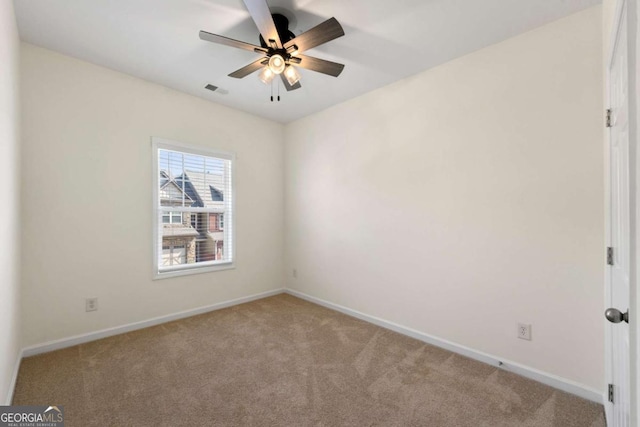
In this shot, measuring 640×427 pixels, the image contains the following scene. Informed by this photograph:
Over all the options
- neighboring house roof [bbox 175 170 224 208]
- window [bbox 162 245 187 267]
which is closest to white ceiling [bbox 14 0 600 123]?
neighboring house roof [bbox 175 170 224 208]

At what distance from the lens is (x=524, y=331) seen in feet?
7.17

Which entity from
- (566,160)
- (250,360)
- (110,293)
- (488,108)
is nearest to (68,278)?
(110,293)

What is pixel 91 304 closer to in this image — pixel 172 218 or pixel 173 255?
pixel 173 255

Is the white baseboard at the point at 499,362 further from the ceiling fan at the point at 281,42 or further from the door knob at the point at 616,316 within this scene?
the ceiling fan at the point at 281,42

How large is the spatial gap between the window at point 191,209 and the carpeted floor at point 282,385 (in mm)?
909

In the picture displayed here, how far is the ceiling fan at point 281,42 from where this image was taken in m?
1.74

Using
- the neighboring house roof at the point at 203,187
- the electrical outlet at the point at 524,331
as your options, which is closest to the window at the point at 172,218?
the neighboring house roof at the point at 203,187

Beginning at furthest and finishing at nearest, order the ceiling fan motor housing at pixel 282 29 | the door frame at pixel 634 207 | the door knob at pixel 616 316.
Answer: the ceiling fan motor housing at pixel 282 29, the door knob at pixel 616 316, the door frame at pixel 634 207

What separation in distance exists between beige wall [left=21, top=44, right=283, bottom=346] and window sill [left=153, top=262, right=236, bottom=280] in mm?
69

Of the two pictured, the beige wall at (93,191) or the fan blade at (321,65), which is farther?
the beige wall at (93,191)

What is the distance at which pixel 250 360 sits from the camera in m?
2.41

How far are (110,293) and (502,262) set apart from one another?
373 centimetres

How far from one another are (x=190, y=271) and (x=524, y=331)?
3.45 m

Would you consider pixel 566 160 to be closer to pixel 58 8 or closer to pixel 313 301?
pixel 313 301
